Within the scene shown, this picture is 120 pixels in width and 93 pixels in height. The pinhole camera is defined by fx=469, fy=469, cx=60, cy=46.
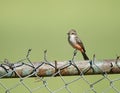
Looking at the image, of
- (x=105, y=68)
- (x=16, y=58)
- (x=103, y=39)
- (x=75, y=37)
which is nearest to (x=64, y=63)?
(x=105, y=68)

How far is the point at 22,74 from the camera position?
1.98 meters

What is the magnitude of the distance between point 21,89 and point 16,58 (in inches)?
20.4

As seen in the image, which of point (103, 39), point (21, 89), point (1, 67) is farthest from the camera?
point (103, 39)

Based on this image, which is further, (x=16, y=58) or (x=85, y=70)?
(x=16, y=58)

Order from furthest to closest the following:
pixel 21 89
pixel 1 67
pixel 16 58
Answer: pixel 16 58, pixel 21 89, pixel 1 67

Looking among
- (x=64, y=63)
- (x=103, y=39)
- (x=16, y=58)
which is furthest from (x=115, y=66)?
(x=103, y=39)

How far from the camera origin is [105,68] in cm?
207

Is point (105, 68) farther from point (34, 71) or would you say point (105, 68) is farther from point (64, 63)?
point (34, 71)

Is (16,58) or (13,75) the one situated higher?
(13,75)

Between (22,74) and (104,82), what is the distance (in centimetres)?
273

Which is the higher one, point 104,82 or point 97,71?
point 97,71

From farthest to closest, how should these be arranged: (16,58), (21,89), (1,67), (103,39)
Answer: (103,39) < (16,58) < (21,89) < (1,67)

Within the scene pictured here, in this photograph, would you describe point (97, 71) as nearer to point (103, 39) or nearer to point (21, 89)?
point (21, 89)

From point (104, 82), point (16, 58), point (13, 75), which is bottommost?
point (104, 82)
